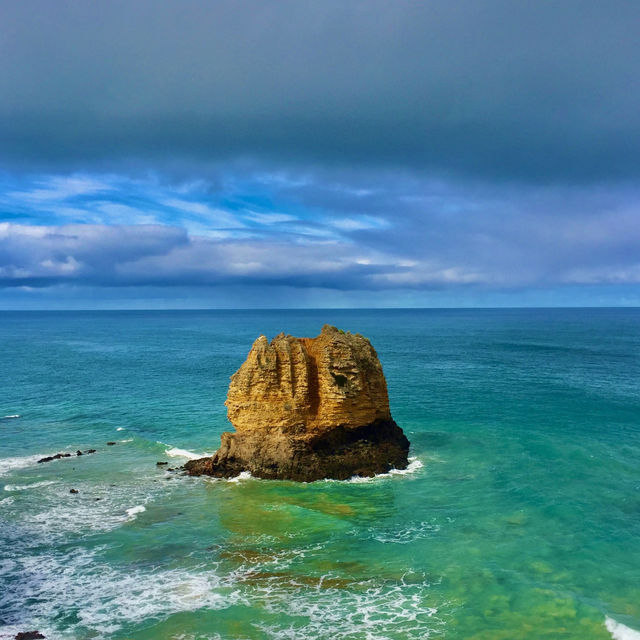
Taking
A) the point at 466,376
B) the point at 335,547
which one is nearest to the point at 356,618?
the point at 335,547

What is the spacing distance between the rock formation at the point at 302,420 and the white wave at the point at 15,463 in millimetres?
13287

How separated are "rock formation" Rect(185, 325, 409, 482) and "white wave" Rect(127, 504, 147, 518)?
6.83m

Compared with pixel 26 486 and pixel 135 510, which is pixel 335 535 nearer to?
pixel 135 510

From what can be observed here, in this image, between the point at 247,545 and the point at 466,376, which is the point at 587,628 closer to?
the point at 247,545

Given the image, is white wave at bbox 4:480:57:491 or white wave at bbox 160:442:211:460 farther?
white wave at bbox 160:442:211:460

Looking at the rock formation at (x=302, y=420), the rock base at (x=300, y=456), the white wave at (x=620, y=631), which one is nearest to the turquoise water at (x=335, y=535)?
the white wave at (x=620, y=631)

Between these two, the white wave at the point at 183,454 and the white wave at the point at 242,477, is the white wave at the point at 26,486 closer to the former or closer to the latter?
the white wave at the point at 183,454

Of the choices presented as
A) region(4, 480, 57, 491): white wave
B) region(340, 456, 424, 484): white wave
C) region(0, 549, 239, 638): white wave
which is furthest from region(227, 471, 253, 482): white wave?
region(4, 480, 57, 491): white wave

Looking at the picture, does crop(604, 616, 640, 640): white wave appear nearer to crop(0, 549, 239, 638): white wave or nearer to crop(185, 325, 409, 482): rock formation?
crop(0, 549, 239, 638): white wave

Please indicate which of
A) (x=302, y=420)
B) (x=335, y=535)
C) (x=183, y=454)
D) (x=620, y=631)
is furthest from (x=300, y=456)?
(x=620, y=631)

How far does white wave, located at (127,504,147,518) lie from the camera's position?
33.8m

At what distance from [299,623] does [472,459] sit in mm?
24778

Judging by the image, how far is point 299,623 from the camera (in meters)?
22.6

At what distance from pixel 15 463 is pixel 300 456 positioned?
76.4 feet
